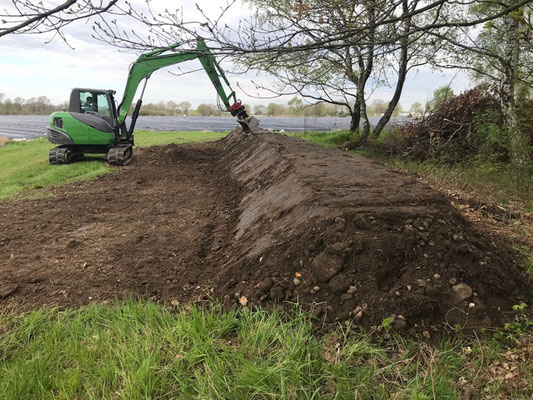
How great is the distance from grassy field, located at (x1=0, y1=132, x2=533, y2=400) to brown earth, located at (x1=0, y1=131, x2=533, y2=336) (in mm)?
232

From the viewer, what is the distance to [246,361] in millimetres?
2426

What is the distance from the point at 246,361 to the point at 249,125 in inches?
385

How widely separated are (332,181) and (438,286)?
2348 mm

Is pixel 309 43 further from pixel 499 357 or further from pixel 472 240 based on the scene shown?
pixel 499 357

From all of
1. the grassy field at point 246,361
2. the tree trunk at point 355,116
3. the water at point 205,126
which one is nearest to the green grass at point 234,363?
the grassy field at point 246,361

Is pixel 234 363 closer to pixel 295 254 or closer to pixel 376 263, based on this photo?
pixel 295 254

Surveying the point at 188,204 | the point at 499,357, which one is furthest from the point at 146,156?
the point at 499,357

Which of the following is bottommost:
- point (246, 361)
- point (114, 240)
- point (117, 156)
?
point (114, 240)

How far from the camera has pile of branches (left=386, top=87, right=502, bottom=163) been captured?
973 centimetres

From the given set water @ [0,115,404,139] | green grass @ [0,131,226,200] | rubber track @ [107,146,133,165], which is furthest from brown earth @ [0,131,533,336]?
water @ [0,115,404,139]

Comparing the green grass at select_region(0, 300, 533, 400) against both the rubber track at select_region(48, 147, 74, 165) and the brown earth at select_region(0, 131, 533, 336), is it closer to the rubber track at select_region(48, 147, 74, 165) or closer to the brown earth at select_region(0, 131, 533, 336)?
the brown earth at select_region(0, 131, 533, 336)

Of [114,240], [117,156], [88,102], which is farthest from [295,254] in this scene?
[88,102]

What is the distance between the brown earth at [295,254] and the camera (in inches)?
118

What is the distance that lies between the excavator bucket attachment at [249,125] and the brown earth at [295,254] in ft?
16.0
